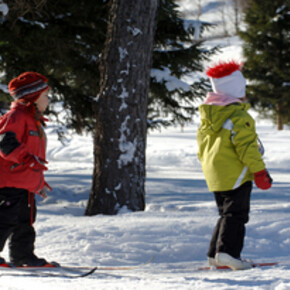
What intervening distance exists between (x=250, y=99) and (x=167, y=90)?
17.5 m

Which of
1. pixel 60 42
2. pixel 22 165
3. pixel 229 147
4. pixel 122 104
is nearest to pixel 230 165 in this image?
pixel 229 147

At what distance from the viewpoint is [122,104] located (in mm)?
5055

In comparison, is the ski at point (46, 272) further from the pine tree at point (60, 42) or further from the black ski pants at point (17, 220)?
the pine tree at point (60, 42)

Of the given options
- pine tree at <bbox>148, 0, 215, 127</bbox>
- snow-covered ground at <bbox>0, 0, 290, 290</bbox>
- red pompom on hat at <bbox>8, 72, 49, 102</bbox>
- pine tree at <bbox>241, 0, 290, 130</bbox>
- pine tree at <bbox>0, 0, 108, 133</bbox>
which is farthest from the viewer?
pine tree at <bbox>241, 0, 290, 130</bbox>

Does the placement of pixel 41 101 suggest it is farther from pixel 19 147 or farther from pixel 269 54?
pixel 269 54

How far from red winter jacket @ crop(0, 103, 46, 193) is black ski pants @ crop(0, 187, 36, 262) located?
0.08 metres

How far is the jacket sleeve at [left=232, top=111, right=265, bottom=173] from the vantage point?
9.68 ft

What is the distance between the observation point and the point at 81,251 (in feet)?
11.9

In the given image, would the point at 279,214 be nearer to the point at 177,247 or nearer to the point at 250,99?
the point at 177,247

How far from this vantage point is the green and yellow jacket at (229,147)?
297cm

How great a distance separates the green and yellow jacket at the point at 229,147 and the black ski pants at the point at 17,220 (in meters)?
1.46

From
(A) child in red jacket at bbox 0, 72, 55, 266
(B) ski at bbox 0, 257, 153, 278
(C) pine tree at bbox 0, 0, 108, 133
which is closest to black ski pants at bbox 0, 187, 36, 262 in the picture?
(A) child in red jacket at bbox 0, 72, 55, 266

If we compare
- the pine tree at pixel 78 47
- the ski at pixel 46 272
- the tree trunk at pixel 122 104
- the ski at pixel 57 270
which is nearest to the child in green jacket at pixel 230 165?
the ski at pixel 57 270

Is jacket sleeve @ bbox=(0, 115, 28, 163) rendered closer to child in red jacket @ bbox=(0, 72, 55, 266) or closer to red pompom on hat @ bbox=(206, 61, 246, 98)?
child in red jacket @ bbox=(0, 72, 55, 266)
